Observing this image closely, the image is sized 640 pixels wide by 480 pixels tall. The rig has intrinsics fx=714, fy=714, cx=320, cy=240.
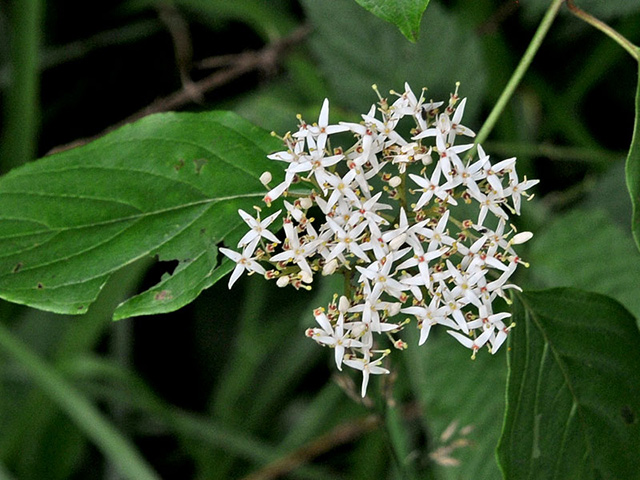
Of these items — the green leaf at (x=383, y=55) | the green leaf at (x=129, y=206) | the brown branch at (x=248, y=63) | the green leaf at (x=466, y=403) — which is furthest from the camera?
the brown branch at (x=248, y=63)

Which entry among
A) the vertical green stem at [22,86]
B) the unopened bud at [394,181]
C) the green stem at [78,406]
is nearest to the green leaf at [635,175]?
the unopened bud at [394,181]

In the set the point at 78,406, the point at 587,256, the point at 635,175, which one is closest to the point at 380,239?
the point at 635,175

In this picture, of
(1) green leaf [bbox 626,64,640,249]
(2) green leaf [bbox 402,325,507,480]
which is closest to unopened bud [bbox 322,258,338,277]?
(1) green leaf [bbox 626,64,640,249]

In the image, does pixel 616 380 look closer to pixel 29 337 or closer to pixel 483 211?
pixel 483 211

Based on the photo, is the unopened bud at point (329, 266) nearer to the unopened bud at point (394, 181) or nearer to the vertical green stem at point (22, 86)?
the unopened bud at point (394, 181)

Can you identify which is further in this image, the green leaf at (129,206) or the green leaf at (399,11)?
the green leaf at (129,206)

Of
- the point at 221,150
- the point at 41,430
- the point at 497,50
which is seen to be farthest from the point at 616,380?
the point at 41,430

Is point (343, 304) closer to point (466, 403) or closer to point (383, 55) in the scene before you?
point (466, 403)
